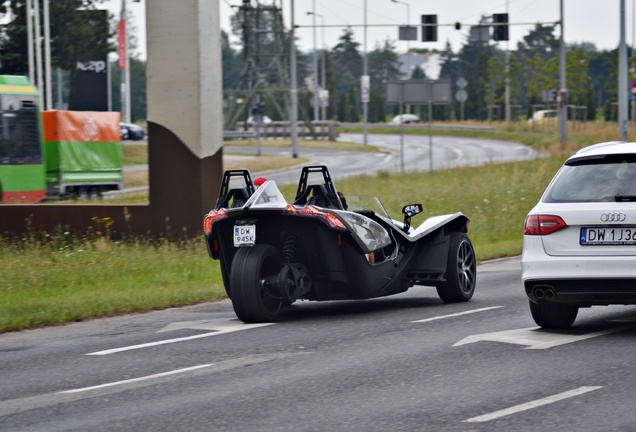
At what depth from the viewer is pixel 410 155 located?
212 feet

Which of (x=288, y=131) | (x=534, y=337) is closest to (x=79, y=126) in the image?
(x=534, y=337)

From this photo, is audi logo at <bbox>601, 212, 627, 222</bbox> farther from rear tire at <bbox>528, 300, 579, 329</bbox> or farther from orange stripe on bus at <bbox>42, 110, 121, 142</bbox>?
orange stripe on bus at <bbox>42, 110, 121, 142</bbox>

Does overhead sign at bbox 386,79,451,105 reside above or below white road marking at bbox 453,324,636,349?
above

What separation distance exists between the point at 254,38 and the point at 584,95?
115 ft

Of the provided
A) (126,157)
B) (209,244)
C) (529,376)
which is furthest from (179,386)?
(126,157)

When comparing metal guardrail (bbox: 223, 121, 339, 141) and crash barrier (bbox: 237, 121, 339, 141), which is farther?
crash barrier (bbox: 237, 121, 339, 141)

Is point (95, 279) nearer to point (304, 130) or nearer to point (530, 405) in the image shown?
point (530, 405)

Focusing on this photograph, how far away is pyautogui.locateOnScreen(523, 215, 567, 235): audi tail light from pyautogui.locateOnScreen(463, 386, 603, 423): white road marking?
2.32 m

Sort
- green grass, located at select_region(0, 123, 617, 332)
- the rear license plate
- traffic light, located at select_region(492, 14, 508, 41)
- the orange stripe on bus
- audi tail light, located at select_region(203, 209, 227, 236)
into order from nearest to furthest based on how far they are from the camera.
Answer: the rear license plate
audi tail light, located at select_region(203, 209, 227, 236)
green grass, located at select_region(0, 123, 617, 332)
the orange stripe on bus
traffic light, located at select_region(492, 14, 508, 41)

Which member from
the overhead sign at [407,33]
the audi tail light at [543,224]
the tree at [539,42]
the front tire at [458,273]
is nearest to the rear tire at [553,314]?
the audi tail light at [543,224]

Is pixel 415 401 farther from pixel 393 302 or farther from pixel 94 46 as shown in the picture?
pixel 94 46

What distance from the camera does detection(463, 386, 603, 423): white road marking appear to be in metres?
7.10

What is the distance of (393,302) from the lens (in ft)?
44.9

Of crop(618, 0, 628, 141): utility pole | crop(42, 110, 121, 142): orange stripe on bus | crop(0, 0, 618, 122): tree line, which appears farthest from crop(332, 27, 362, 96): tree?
crop(42, 110, 121, 142): orange stripe on bus
